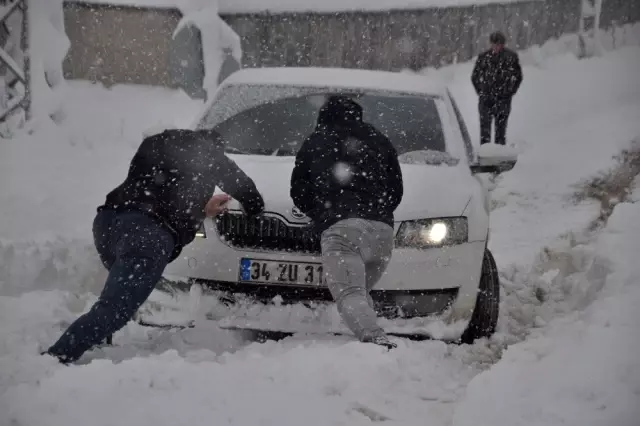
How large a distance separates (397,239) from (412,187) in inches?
13.3

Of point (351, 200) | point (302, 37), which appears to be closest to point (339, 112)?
point (351, 200)

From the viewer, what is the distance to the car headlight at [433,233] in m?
2.81

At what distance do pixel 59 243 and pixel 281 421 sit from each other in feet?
8.20

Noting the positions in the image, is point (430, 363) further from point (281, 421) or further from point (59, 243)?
point (59, 243)

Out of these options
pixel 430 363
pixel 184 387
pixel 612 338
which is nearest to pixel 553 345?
pixel 612 338

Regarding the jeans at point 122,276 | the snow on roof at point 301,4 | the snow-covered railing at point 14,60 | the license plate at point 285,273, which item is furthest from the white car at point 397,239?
the snow on roof at point 301,4

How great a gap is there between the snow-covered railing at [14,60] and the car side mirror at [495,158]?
2.71 metres

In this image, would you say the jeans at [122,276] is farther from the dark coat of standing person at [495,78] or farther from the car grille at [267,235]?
the dark coat of standing person at [495,78]

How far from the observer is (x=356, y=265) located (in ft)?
8.61

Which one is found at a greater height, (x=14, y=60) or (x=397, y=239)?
(x=14, y=60)

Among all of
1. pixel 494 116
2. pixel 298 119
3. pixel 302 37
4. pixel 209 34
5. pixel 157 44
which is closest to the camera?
pixel 298 119

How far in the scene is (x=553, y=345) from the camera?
2.71 m

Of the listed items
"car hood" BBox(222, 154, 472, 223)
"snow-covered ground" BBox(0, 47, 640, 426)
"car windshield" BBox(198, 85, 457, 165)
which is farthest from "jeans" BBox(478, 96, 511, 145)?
"car hood" BBox(222, 154, 472, 223)

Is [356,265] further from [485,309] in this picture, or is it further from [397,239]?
[485,309]
